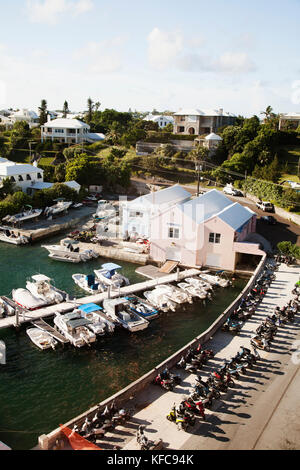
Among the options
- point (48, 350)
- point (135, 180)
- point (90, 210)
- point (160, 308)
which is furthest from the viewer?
point (135, 180)

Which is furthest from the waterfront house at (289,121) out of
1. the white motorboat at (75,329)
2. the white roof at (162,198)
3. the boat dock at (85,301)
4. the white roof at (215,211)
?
the white motorboat at (75,329)

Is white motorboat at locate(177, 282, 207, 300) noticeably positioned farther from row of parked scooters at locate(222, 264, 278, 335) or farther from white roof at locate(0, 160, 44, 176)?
white roof at locate(0, 160, 44, 176)

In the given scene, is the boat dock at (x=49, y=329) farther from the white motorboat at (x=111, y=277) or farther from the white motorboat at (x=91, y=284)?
the white motorboat at (x=111, y=277)

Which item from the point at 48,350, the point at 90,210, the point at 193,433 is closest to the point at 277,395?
the point at 193,433

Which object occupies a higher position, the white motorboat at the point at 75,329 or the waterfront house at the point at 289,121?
the waterfront house at the point at 289,121

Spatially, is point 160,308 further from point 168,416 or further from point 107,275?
point 168,416

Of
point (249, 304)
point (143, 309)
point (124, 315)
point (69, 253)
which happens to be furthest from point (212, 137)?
point (124, 315)
